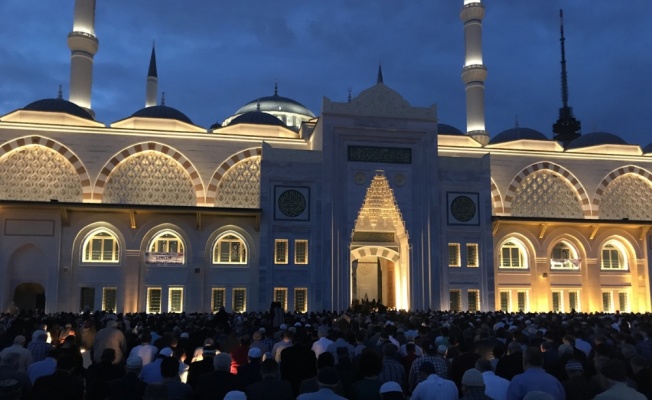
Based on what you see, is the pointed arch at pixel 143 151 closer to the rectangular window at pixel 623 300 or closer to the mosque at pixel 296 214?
the mosque at pixel 296 214

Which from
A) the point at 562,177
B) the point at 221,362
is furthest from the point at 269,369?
the point at 562,177

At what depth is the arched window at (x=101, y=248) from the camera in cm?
2070

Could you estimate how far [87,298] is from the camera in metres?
20.4

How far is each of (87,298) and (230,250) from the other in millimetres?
4934

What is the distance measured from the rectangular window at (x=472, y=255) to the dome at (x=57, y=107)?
1453 cm

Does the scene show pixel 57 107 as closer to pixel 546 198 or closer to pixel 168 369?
pixel 546 198

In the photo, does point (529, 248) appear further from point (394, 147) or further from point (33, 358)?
point (33, 358)

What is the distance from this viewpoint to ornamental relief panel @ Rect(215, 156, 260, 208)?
22.4 meters

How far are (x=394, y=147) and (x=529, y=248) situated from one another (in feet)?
22.1

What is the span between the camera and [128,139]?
2181 cm

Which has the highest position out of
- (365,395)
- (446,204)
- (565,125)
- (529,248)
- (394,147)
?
(565,125)

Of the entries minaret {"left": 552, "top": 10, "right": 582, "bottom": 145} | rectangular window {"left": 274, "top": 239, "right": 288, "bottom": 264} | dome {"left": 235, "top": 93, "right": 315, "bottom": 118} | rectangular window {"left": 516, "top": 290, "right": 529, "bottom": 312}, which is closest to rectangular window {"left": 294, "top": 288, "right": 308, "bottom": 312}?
rectangular window {"left": 274, "top": 239, "right": 288, "bottom": 264}

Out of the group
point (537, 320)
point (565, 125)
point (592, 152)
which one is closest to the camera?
point (537, 320)

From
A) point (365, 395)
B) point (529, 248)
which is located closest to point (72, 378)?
point (365, 395)
